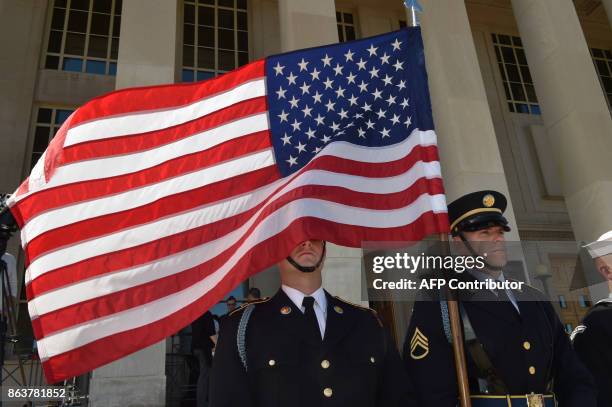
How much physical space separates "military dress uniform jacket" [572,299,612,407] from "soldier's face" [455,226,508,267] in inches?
47.8

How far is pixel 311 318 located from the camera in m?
2.58

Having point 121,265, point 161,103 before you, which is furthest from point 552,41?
point 121,265

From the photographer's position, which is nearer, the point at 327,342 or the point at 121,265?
the point at 327,342

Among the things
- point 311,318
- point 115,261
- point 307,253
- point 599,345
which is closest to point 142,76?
point 115,261

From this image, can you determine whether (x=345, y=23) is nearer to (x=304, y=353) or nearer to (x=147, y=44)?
(x=147, y=44)

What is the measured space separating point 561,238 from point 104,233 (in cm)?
1346

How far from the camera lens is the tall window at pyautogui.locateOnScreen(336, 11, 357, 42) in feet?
47.9

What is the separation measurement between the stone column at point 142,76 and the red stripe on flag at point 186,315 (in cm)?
391

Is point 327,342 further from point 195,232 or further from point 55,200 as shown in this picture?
point 55,200

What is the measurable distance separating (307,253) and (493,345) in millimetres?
1103

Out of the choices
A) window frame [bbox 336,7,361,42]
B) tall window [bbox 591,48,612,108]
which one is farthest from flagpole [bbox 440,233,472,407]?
tall window [bbox 591,48,612,108]

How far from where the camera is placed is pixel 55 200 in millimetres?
3160

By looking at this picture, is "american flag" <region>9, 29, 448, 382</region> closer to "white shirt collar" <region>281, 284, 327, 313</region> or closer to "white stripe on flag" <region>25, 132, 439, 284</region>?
"white stripe on flag" <region>25, 132, 439, 284</region>

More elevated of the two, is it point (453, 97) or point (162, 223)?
point (453, 97)
